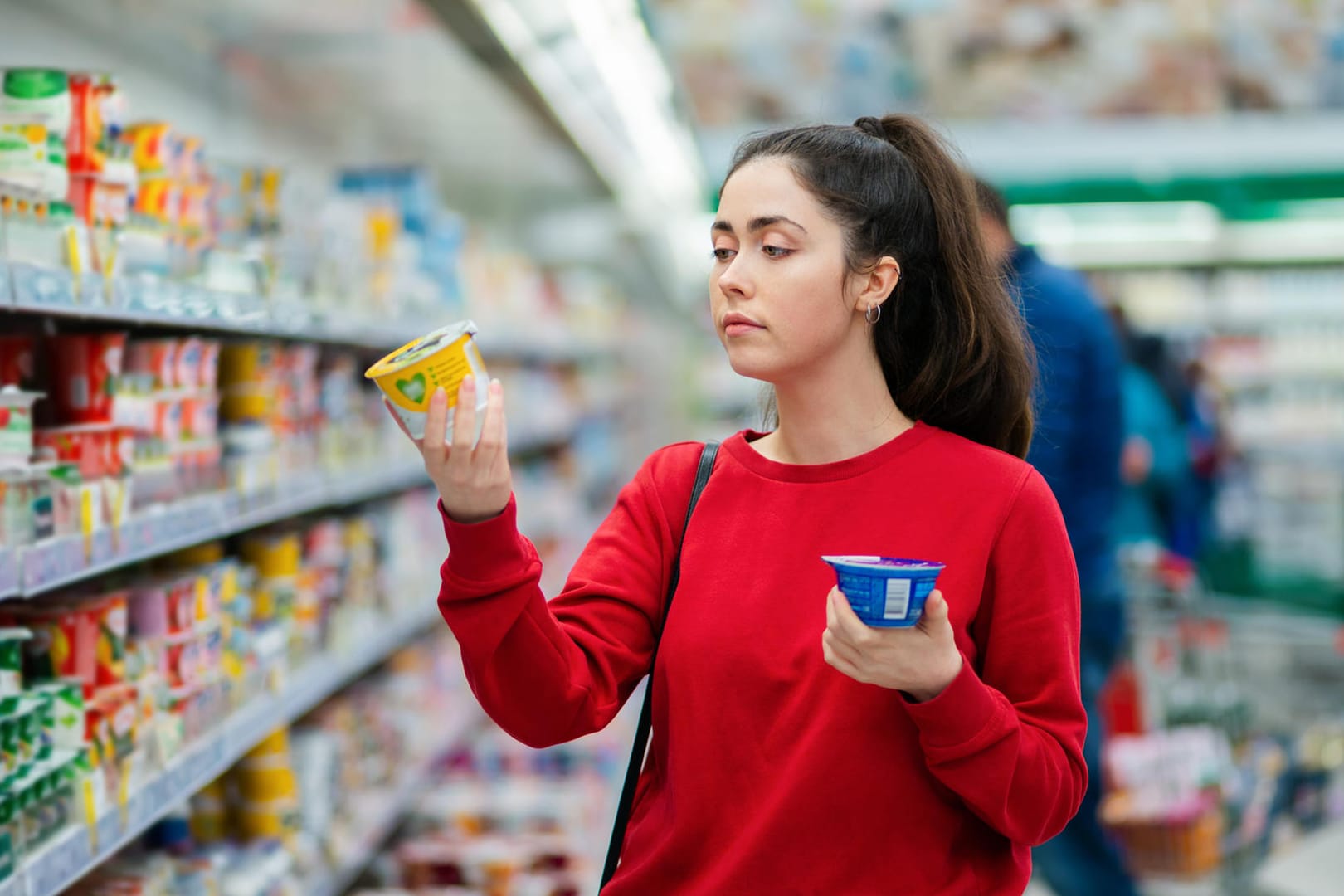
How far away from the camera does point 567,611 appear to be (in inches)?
61.2

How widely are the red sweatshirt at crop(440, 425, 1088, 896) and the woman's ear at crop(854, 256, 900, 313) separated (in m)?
0.16

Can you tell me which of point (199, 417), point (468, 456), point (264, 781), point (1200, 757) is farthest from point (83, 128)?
point (1200, 757)

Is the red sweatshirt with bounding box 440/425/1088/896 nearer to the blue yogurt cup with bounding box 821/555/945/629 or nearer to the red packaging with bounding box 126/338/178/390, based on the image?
the blue yogurt cup with bounding box 821/555/945/629

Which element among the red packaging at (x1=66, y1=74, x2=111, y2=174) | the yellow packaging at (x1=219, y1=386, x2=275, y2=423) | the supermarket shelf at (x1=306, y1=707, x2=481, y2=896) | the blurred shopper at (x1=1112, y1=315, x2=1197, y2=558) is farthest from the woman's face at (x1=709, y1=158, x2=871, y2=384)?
the blurred shopper at (x1=1112, y1=315, x2=1197, y2=558)

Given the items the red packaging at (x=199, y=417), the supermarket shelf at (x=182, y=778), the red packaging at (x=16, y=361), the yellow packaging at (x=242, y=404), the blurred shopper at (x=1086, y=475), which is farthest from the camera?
the blurred shopper at (x=1086, y=475)

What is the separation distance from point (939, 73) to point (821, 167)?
8.51 metres

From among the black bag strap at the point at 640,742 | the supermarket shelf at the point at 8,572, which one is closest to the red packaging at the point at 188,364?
the supermarket shelf at the point at 8,572

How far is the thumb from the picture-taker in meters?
1.27

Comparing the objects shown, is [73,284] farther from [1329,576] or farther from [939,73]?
[1329,576]

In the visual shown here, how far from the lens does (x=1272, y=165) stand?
32.7ft

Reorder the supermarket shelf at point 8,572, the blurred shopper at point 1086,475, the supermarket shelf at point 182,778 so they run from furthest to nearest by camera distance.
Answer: the blurred shopper at point 1086,475 → the supermarket shelf at point 182,778 → the supermarket shelf at point 8,572

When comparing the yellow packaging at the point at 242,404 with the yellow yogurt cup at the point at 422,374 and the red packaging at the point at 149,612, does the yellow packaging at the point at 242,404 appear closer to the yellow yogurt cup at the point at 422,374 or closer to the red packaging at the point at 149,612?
the red packaging at the point at 149,612

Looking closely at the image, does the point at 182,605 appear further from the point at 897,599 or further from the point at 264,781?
the point at 897,599

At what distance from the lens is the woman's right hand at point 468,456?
4.17ft
